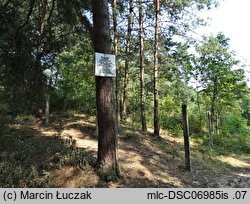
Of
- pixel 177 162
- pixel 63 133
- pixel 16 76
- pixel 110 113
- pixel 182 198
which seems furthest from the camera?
pixel 63 133

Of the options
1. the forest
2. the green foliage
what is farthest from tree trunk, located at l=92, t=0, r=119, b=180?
the green foliage

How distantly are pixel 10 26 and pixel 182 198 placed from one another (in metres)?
5.72

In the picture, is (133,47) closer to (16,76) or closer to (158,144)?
(158,144)

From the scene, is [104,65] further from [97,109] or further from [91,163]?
[91,163]

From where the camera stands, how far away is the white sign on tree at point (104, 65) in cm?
614

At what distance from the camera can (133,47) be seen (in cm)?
1445

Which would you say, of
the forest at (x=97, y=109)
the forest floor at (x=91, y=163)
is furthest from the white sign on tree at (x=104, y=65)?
the forest floor at (x=91, y=163)

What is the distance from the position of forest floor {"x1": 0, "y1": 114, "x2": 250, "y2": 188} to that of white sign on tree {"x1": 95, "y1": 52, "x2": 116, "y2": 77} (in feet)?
6.12

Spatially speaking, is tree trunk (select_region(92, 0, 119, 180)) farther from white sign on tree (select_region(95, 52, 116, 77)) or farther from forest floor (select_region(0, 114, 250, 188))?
forest floor (select_region(0, 114, 250, 188))

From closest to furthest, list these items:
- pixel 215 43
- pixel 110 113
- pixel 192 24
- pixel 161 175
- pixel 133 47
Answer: pixel 110 113 → pixel 161 175 → pixel 215 43 → pixel 192 24 → pixel 133 47

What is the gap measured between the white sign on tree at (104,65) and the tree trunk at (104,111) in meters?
0.11

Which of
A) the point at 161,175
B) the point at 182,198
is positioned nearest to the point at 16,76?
the point at 161,175

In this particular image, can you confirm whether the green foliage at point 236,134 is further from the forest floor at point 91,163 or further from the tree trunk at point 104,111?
the tree trunk at point 104,111

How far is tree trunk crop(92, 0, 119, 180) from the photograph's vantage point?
20.2ft
